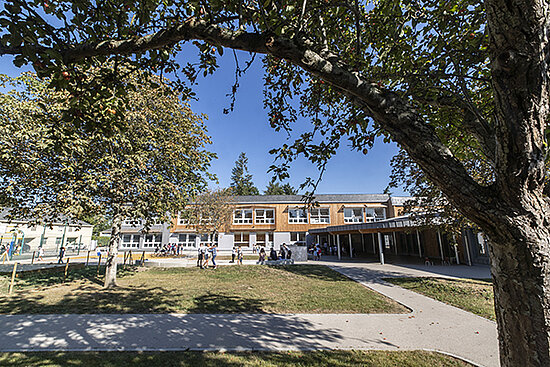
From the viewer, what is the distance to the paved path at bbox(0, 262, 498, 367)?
464cm

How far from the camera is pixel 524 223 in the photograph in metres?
1.82

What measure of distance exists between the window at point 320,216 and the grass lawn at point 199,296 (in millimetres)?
23042

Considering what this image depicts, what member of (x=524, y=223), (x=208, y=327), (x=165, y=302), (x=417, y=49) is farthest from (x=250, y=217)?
(x=524, y=223)

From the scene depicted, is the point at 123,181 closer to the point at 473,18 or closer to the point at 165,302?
the point at 165,302

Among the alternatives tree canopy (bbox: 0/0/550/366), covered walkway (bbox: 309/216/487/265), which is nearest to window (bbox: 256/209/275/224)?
covered walkway (bbox: 309/216/487/265)

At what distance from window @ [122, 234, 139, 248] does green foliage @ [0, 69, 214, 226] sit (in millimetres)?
32112

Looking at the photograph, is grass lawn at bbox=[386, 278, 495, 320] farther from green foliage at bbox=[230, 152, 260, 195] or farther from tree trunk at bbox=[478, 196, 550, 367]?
green foliage at bbox=[230, 152, 260, 195]

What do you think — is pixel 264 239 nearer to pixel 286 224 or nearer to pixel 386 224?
pixel 286 224

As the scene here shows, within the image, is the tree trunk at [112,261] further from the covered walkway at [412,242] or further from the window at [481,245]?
the window at [481,245]

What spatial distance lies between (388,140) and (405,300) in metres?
5.66

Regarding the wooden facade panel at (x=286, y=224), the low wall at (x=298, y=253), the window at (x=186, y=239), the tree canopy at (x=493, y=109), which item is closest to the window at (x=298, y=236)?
the wooden facade panel at (x=286, y=224)

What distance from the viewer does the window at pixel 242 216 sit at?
35938mm

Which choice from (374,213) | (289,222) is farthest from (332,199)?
(289,222)

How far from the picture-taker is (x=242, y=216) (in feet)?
119
